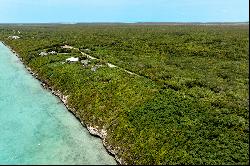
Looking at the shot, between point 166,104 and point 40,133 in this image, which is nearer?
point 40,133

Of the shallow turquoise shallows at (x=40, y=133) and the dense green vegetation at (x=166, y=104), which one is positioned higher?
the dense green vegetation at (x=166, y=104)

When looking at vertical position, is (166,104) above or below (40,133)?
above

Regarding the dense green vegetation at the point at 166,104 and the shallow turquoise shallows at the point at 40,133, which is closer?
the dense green vegetation at the point at 166,104

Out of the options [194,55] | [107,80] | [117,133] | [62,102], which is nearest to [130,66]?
[107,80]

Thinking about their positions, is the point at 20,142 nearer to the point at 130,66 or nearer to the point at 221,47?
the point at 130,66

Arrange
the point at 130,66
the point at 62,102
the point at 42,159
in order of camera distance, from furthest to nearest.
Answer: the point at 130,66 → the point at 62,102 → the point at 42,159

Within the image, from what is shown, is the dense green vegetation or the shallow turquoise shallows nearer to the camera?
the dense green vegetation

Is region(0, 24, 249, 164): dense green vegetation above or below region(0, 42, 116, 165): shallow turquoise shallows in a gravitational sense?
above

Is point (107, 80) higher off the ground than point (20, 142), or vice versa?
point (107, 80)
